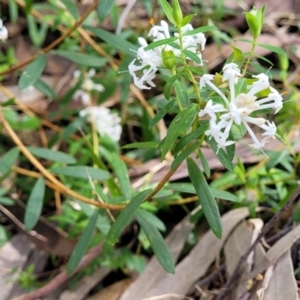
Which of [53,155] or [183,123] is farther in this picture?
[53,155]

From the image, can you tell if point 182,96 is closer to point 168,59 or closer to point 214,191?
point 168,59

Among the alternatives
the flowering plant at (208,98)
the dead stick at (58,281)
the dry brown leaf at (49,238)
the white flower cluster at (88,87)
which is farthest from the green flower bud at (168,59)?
the white flower cluster at (88,87)

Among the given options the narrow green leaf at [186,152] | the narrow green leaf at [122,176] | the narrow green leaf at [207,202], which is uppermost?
the narrow green leaf at [186,152]

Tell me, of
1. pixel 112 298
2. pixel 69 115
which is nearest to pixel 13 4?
pixel 69 115

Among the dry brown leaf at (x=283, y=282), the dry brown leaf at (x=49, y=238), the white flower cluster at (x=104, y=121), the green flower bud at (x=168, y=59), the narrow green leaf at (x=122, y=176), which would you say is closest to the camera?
the green flower bud at (x=168, y=59)

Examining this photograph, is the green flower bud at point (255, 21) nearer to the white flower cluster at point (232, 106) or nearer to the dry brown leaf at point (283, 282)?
the white flower cluster at point (232, 106)

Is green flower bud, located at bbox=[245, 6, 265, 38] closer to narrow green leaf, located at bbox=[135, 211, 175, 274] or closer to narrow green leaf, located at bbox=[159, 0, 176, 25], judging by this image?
narrow green leaf, located at bbox=[159, 0, 176, 25]

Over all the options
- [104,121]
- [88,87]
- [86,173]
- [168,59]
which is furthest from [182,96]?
[88,87]
